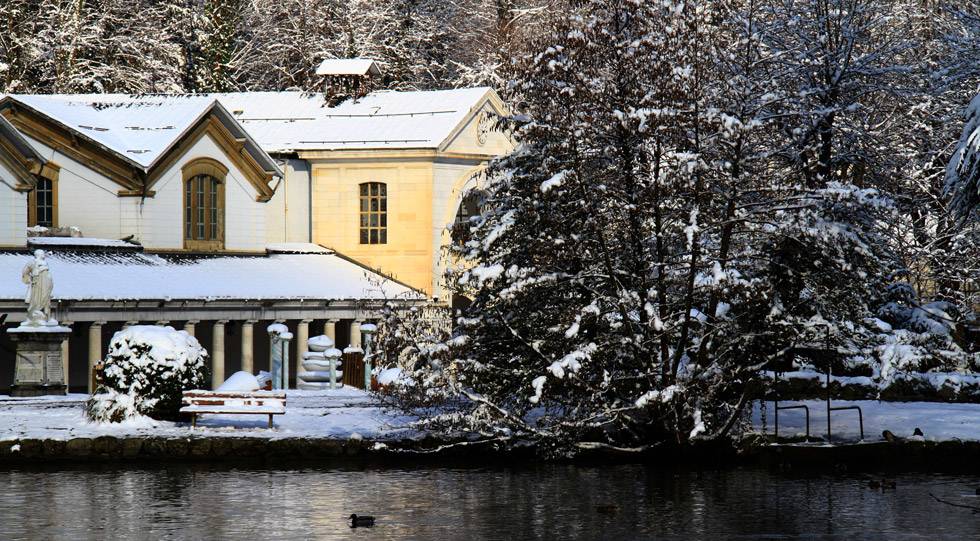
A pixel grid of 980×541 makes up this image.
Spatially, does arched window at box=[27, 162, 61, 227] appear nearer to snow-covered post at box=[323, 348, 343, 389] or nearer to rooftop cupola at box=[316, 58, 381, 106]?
snow-covered post at box=[323, 348, 343, 389]

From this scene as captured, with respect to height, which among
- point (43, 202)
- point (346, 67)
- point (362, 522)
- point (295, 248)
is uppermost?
point (346, 67)

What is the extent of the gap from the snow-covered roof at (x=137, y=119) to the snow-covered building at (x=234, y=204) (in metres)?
0.07

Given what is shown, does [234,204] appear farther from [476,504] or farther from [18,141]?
[476,504]

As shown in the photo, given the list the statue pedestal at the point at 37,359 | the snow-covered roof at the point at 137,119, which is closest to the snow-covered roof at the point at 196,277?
the snow-covered roof at the point at 137,119

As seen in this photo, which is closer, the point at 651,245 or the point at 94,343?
the point at 651,245

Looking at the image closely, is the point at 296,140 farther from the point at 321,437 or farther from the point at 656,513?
the point at 656,513

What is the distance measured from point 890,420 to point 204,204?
25039mm

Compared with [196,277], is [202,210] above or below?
above

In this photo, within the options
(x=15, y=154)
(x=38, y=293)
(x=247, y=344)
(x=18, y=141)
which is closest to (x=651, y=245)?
(x=38, y=293)

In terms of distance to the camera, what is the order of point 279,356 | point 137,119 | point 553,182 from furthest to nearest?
1. point 137,119
2. point 279,356
3. point 553,182

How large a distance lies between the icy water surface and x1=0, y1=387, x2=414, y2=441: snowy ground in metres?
1.48

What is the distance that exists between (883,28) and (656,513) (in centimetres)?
2249

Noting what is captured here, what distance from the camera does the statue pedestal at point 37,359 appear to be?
32875 millimetres

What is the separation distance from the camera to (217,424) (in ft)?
92.4
